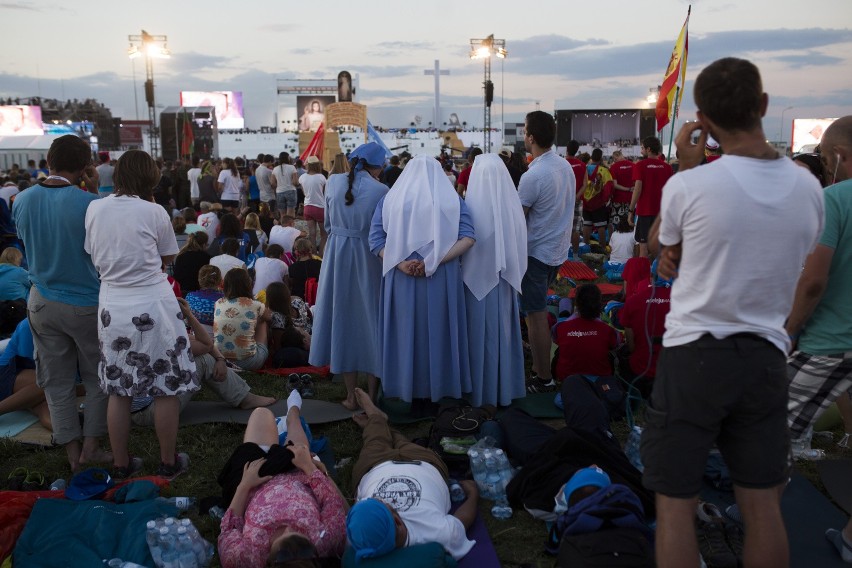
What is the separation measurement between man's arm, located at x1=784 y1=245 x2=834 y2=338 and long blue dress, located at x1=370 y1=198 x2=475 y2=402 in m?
2.04

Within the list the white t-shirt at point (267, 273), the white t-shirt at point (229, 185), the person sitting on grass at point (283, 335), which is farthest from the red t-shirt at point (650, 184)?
the white t-shirt at point (229, 185)

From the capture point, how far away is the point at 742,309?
6.96 feet

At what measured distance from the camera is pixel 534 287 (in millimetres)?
5234

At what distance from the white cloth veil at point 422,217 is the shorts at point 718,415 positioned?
91.8 inches

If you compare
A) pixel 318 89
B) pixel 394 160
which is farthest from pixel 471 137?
pixel 394 160

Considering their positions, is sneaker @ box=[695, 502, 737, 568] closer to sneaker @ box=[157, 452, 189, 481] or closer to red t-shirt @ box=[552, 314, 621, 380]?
red t-shirt @ box=[552, 314, 621, 380]

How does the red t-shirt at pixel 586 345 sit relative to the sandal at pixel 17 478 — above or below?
above

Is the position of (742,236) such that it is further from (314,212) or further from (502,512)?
(314,212)

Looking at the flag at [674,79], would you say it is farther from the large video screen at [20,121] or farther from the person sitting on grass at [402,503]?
the large video screen at [20,121]

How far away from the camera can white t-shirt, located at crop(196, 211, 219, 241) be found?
33.2 feet

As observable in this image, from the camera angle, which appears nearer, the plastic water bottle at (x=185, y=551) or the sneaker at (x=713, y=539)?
the sneaker at (x=713, y=539)

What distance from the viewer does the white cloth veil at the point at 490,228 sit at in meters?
4.60

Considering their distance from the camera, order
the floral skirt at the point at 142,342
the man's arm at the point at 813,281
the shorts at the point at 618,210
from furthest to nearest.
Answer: the shorts at the point at 618,210, the floral skirt at the point at 142,342, the man's arm at the point at 813,281

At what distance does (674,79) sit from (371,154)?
491 centimetres
